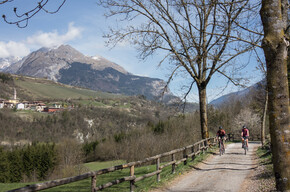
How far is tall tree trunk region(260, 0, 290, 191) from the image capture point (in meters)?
5.07

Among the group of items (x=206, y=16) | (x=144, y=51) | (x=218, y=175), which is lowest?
(x=218, y=175)

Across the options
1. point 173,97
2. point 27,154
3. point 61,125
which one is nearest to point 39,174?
point 27,154

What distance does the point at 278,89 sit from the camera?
5.14 metres

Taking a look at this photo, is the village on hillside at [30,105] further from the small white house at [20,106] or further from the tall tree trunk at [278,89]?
the tall tree trunk at [278,89]

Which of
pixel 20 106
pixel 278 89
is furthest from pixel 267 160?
pixel 20 106

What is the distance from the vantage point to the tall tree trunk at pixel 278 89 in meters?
5.07

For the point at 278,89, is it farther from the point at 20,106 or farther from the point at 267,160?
the point at 20,106

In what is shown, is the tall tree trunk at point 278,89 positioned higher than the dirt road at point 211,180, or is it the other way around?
A: the tall tree trunk at point 278,89

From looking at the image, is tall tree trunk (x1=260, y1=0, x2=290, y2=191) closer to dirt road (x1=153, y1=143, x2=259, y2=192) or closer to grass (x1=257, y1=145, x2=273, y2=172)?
dirt road (x1=153, y1=143, x2=259, y2=192)

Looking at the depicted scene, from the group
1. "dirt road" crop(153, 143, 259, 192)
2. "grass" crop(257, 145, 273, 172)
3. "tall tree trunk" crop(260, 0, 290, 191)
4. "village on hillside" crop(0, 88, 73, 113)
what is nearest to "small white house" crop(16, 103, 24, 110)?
"village on hillside" crop(0, 88, 73, 113)

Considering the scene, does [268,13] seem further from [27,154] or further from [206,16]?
[27,154]

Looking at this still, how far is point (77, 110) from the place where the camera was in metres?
166

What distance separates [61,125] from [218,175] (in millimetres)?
145408

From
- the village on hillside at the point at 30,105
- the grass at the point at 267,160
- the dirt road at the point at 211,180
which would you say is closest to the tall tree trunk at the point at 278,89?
the dirt road at the point at 211,180
